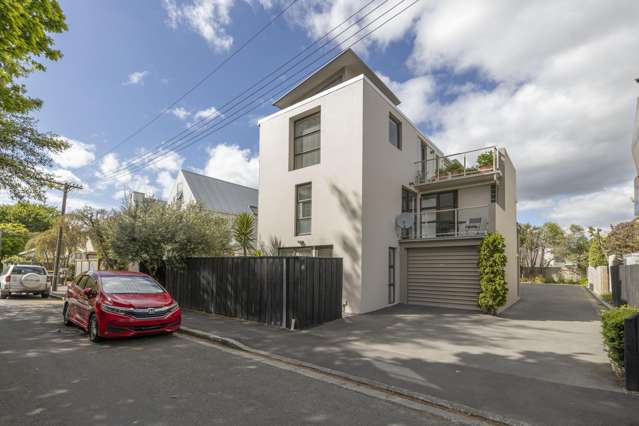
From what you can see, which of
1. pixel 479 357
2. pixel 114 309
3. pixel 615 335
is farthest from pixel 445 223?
pixel 114 309

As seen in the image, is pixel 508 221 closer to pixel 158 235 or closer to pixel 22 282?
pixel 158 235

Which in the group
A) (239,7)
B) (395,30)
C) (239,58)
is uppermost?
(239,7)

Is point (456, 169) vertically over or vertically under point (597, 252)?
over

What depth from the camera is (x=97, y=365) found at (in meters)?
5.41

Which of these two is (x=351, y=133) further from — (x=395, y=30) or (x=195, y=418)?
(x=195, y=418)

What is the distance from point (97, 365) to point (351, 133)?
9.59m

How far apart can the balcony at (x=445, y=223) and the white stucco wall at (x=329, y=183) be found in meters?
3.00

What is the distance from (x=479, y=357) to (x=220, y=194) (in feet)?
83.8

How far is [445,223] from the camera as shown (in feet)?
47.0

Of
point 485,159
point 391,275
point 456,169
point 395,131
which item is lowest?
point 391,275

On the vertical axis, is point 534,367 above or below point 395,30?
below

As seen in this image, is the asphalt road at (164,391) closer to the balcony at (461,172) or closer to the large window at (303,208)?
the large window at (303,208)

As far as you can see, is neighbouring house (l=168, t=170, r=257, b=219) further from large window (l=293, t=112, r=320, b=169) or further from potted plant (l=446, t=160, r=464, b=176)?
potted plant (l=446, t=160, r=464, b=176)

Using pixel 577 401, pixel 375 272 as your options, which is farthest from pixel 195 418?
pixel 375 272
